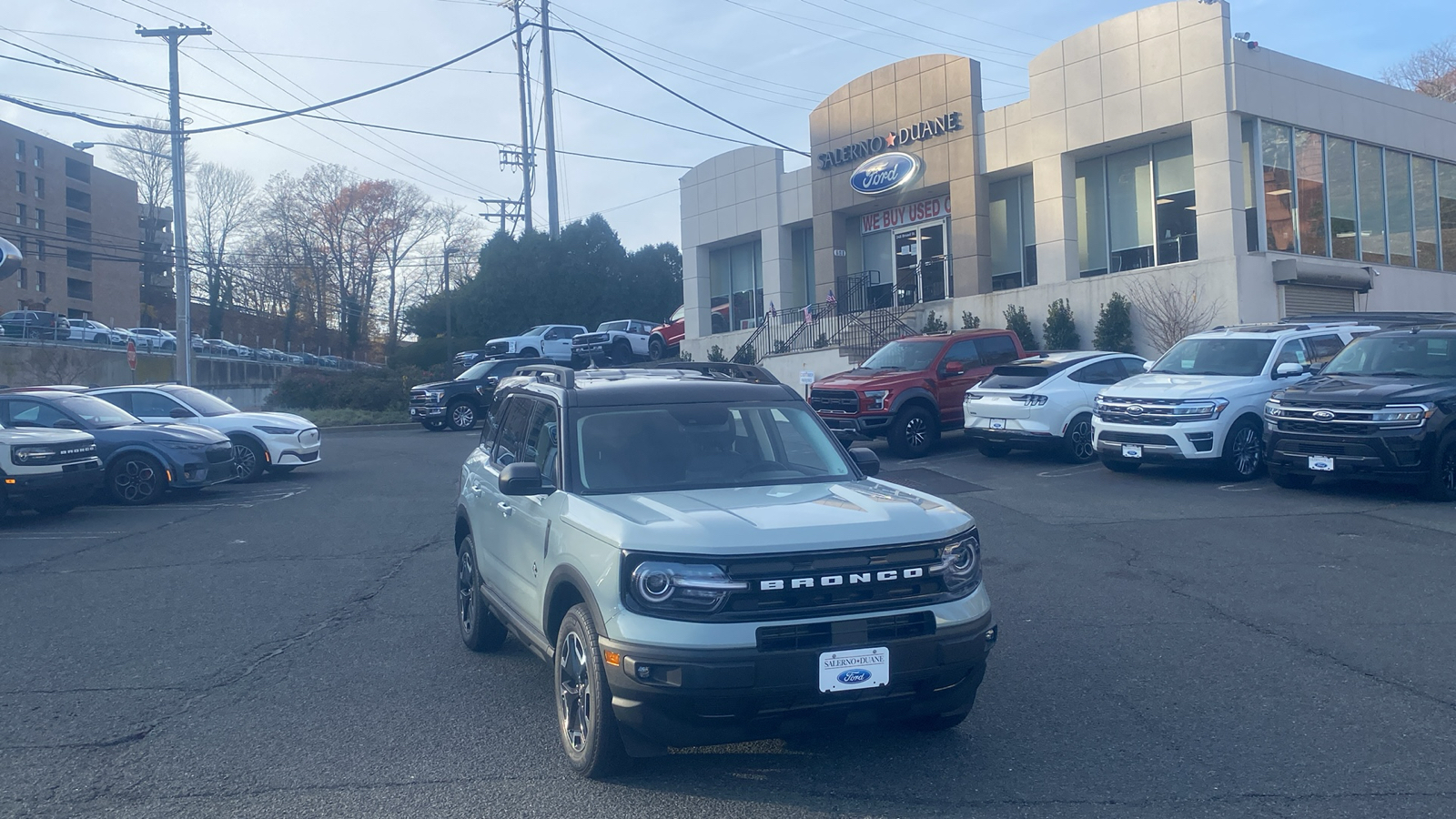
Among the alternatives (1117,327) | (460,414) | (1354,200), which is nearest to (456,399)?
(460,414)

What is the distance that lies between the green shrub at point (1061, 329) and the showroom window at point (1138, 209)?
244 cm

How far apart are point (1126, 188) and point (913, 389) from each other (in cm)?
1273

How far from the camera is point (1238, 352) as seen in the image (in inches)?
586

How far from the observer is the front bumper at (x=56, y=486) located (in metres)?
12.7

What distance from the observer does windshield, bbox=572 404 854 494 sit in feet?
18.0

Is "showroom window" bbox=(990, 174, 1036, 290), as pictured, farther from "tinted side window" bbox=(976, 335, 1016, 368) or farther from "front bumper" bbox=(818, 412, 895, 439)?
"front bumper" bbox=(818, 412, 895, 439)

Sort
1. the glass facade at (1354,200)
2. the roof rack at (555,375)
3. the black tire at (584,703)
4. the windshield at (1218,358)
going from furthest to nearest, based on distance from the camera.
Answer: the glass facade at (1354,200) < the windshield at (1218,358) < the roof rack at (555,375) < the black tire at (584,703)

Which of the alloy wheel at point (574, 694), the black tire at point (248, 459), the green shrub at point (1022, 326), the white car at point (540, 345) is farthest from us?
the white car at point (540, 345)

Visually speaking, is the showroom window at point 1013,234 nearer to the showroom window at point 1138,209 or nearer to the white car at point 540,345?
the showroom window at point 1138,209

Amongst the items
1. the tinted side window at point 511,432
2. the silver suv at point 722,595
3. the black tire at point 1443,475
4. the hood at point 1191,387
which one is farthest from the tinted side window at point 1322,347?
the tinted side window at point 511,432

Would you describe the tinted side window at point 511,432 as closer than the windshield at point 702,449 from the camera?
No

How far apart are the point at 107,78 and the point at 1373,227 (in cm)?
3201

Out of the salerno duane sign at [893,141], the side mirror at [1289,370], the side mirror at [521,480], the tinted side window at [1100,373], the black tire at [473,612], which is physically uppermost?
the salerno duane sign at [893,141]

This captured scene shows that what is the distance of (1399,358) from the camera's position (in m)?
13.0
